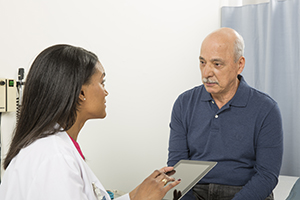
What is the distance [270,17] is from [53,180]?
2.31m

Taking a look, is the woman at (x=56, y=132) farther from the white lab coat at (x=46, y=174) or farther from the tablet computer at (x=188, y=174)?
the tablet computer at (x=188, y=174)

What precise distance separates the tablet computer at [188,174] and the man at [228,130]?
0.83 feet

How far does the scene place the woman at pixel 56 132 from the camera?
0.83 m

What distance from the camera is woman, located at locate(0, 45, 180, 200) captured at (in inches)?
32.6

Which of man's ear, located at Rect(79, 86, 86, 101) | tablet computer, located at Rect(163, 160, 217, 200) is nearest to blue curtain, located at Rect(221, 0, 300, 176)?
tablet computer, located at Rect(163, 160, 217, 200)

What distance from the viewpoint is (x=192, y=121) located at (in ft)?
5.37

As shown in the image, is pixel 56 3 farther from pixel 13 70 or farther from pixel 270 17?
pixel 270 17

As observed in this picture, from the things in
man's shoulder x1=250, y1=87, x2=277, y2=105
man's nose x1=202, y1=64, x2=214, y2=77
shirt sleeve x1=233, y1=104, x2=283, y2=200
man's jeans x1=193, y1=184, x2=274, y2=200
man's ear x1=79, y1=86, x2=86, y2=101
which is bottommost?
man's jeans x1=193, y1=184, x2=274, y2=200

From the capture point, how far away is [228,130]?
1554mm

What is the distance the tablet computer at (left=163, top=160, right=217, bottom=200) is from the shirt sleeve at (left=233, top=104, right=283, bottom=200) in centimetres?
25

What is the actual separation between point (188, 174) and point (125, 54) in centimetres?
121

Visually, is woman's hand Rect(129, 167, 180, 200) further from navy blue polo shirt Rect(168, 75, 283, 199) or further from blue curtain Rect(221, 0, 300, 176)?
blue curtain Rect(221, 0, 300, 176)

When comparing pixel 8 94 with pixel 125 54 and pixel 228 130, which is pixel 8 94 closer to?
pixel 125 54

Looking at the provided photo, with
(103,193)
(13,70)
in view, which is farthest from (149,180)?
(13,70)
